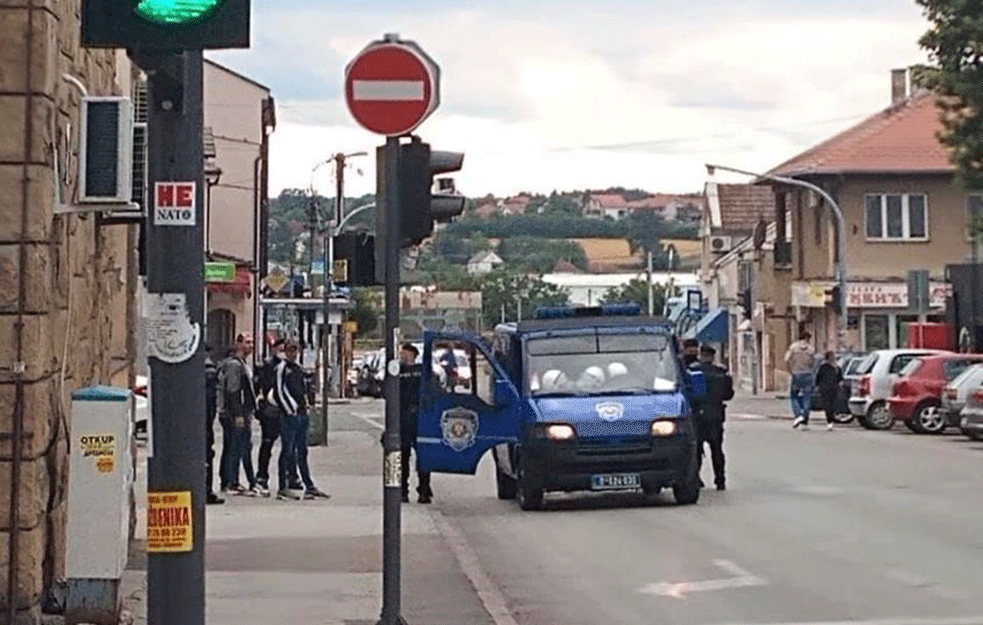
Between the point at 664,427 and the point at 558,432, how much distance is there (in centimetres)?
116

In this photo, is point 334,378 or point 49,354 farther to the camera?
point 334,378

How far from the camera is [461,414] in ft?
72.4

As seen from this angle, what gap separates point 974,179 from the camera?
104ft

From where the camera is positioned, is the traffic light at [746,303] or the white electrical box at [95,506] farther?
the traffic light at [746,303]

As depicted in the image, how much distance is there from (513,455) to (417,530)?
8.44 ft

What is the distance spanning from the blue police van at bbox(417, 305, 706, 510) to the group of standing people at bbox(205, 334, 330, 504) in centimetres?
151

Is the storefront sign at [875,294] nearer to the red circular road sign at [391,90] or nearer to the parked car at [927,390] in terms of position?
the parked car at [927,390]

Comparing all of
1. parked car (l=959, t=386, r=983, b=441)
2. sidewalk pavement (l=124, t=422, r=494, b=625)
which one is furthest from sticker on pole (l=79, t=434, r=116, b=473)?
parked car (l=959, t=386, r=983, b=441)

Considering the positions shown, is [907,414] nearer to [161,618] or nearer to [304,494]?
[304,494]

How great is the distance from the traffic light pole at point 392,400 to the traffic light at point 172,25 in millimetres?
3857

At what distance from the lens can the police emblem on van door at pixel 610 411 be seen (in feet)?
70.0

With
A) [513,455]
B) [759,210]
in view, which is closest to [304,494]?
[513,455]

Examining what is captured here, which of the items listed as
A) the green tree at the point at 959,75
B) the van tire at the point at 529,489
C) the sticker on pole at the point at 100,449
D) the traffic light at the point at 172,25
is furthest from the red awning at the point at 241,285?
the traffic light at the point at 172,25

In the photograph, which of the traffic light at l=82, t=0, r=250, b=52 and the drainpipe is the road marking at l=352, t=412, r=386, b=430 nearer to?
the drainpipe
